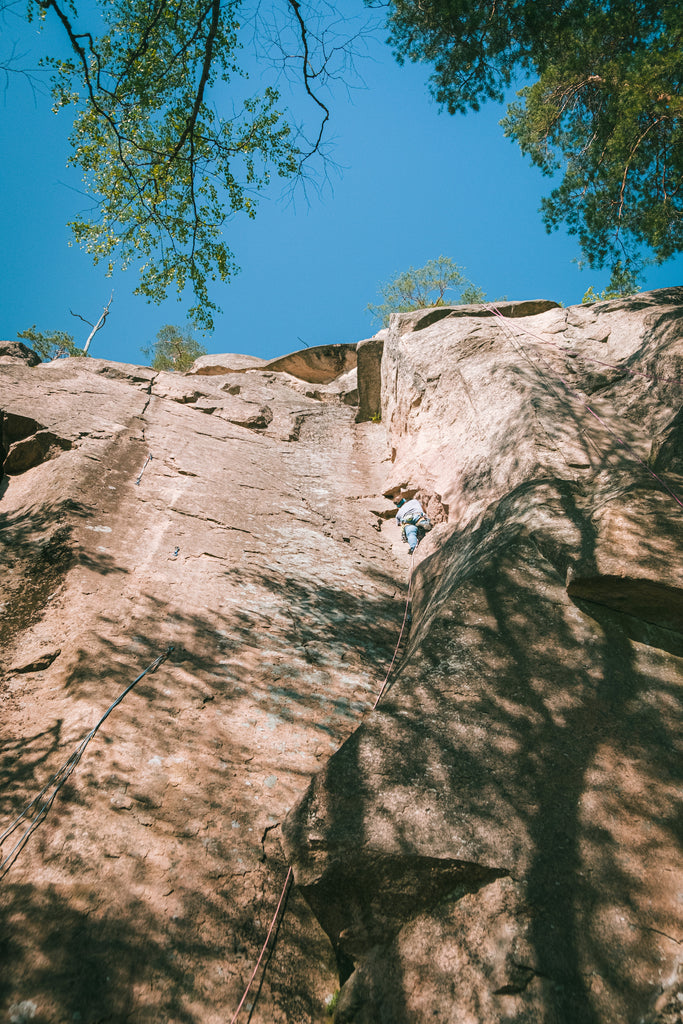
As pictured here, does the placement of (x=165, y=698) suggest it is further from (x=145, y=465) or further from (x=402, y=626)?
(x=145, y=465)

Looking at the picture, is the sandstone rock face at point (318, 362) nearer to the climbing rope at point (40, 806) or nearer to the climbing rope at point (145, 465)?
the climbing rope at point (145, 465)

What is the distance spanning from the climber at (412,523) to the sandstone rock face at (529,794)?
8.53ft

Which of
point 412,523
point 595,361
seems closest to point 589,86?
point 595,361

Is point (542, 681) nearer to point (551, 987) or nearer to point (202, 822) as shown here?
point (551, 987)

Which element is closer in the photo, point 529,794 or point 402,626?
point 529,794

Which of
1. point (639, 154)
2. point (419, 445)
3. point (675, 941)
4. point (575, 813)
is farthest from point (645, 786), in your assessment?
point (639, 154)

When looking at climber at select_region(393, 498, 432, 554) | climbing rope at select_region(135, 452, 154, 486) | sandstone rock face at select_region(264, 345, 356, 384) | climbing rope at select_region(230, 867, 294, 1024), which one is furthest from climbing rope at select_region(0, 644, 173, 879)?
sandstone rock face at select_region(264, 345, 356, 384)

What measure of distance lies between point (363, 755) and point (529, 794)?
82 centimetres

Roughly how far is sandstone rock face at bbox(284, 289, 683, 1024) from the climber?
2601mm

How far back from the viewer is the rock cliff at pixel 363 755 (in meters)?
2.26

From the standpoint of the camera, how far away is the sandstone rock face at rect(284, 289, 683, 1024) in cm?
215

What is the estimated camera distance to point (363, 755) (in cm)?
283

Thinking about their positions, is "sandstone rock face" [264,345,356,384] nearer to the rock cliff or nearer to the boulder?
the boulder

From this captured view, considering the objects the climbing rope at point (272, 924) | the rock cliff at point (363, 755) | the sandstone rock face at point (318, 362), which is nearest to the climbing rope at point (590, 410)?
the rock cliff at point (363, 755)
